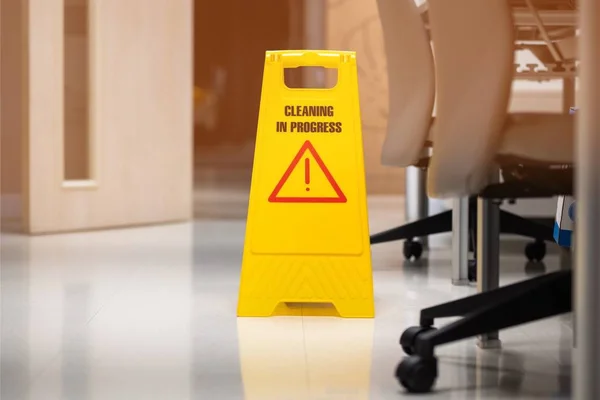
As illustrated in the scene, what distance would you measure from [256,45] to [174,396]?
9.32m

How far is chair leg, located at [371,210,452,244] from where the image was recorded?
3025 millimetres

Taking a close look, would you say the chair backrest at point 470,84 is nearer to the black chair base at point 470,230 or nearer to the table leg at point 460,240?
the table leg at point 460,240

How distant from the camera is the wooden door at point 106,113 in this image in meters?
3.98

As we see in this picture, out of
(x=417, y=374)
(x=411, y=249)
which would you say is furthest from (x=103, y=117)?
(x=417, y=374)

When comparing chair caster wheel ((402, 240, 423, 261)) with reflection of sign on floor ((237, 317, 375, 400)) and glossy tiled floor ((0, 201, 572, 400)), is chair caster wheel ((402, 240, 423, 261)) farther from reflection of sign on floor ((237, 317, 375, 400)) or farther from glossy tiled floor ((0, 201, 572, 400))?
reflection of sign on floor ((237, 317, 375, 400))

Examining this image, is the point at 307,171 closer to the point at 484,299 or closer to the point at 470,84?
the point at 484,299

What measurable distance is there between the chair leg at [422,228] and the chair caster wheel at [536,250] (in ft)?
1.20

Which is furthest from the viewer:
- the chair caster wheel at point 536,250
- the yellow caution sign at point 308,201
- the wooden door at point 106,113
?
the wooden door at point 106,113

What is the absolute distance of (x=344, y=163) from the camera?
224 cm

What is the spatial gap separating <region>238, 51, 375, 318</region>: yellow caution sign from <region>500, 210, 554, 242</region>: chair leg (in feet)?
2.50

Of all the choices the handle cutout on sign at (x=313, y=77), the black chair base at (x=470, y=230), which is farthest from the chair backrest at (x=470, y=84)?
the handle cutout on sign at (x=313, y=77)

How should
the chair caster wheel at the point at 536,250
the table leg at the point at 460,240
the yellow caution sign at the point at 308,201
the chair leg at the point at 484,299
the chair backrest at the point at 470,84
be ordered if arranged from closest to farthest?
the chair backrest at the point at 470,84 → the chair leg at the point at 484,299 → the yellow caution sign at the point at 308,201 → the table leg at the point at 460,240 → the chair caster wheel at the point at 536,250

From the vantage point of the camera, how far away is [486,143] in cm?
143

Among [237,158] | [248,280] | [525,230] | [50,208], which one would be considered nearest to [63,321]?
[248,280]
